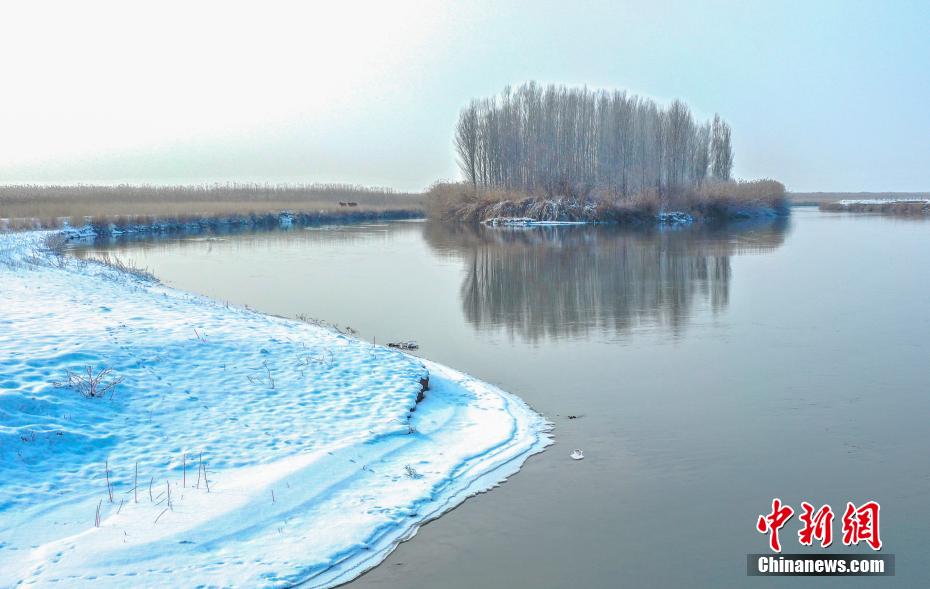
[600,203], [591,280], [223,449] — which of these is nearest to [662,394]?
[223,449]

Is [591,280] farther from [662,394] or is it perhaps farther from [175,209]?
[175,209]

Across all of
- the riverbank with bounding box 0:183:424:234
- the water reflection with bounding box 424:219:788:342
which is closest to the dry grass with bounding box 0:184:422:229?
the riverbank with bounding box 0:183:424:234

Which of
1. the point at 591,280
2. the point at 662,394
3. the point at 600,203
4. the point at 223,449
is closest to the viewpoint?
the point at 223,449

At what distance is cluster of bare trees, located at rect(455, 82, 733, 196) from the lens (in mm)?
41781

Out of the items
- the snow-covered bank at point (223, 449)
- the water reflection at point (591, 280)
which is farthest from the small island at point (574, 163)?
the snow-covered bank at point (223, 449)

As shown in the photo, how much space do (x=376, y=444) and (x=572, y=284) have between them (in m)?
9.38

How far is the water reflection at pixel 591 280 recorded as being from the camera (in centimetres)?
1055

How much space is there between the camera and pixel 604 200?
38.8 m

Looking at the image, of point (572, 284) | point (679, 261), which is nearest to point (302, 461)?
point (572, 284)

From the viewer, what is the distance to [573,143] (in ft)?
138

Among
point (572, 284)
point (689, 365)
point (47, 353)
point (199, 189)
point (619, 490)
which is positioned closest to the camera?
point (619, 490)

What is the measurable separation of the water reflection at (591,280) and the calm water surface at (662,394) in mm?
88

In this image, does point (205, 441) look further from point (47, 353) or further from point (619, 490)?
point (619, 490)

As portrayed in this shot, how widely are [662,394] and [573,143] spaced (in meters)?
37.0
